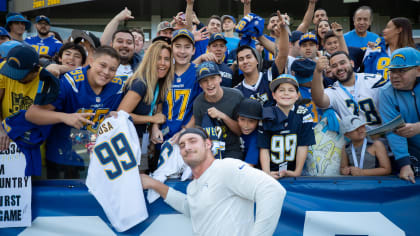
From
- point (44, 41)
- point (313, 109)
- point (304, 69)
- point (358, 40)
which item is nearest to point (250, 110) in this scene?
point (304, 69)

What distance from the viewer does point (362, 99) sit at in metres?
4.12

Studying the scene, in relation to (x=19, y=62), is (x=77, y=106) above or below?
below

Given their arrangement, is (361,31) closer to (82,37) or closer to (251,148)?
(251,148)

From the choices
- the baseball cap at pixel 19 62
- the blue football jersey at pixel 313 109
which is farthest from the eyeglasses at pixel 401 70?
the baseball cap at pixel 19 62

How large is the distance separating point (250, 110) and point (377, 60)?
2.83 m

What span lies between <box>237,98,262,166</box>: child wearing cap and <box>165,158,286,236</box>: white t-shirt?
2.67 ft

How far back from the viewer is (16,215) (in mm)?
3457

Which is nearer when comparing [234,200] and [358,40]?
[234,200]

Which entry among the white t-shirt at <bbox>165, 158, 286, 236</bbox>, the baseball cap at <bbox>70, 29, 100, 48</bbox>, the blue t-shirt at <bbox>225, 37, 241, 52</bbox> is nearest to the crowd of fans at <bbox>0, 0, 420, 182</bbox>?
the white t-shirt at <bbox>165, 158, 286, 236</bbox>

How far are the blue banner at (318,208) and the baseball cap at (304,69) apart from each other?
4.31 feet

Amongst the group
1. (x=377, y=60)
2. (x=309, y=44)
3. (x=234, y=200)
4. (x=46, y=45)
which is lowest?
(x=234, y=200)

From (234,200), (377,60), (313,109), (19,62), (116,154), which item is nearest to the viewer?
(234,200)

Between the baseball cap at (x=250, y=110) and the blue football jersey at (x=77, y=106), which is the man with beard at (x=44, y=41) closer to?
the blue football jersey at (x=77, y=106)

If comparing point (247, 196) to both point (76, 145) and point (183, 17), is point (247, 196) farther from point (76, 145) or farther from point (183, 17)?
point (183, 17)
